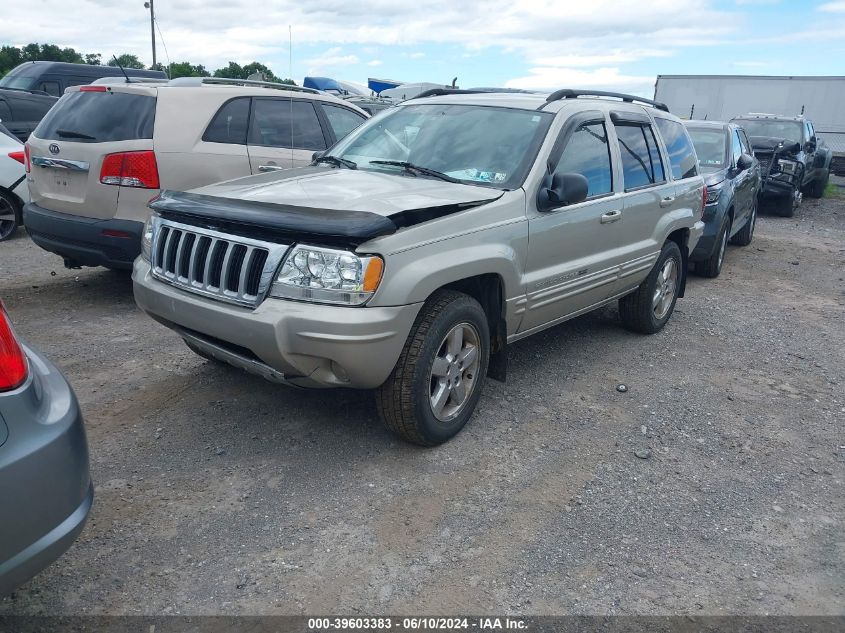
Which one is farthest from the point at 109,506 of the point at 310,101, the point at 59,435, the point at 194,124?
the point at 310,101

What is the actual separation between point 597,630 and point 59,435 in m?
1.96

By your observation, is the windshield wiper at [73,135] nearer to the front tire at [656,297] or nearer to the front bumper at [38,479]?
the front bumper at [38,479]

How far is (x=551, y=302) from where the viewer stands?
4.44 m

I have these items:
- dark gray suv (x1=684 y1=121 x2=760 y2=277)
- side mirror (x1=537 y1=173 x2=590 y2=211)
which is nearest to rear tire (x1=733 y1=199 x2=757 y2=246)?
dark gray suv (x1=684 y1=121 x2=760 y2=277)

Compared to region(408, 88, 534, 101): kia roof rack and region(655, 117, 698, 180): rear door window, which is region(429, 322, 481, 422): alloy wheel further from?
region(655, 117, 698, 180): rear door window

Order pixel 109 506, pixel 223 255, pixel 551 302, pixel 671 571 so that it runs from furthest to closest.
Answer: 1. pixel 551 302
2. pixel 223 255
3. pixel 109 506
4. pixel 671 571

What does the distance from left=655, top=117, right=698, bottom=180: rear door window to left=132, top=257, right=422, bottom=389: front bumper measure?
11.9 ft

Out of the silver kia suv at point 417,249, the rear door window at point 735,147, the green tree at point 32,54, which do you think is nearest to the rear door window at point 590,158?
the silver kia suv at point 417,249

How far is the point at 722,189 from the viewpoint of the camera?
27.4ft

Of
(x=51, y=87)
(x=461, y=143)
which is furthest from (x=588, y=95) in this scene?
(x=51, y=87)

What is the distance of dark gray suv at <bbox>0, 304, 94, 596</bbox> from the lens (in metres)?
1.98

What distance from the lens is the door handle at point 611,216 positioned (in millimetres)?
4781

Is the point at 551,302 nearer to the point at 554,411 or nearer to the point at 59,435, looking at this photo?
the point at 554,411

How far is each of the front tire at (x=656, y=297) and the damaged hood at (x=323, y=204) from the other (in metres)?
2.38
